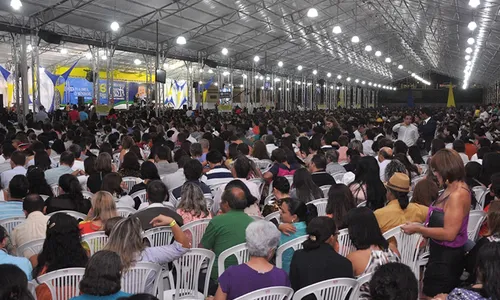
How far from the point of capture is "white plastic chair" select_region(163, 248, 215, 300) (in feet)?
14.9

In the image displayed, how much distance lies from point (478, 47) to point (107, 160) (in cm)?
3253

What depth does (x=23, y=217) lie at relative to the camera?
5609 mm

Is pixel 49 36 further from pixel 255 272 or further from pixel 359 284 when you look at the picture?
pixel 359 284

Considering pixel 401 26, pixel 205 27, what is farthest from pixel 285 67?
pixel 205 27

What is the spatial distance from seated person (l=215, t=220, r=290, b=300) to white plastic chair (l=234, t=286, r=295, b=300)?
0.33m

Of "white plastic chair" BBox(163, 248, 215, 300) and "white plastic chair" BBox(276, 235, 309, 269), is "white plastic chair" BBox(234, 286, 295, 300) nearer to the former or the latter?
"white plastic chair" BBox(276, 235, 309, 269)

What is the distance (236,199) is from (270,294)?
72.3 inches

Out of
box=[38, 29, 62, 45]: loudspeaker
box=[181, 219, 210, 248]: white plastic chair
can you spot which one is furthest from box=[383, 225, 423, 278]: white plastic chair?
box=[38, 29, 62, 45]: loudspeaker

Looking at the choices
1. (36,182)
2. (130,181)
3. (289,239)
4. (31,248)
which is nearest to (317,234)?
(289,239)

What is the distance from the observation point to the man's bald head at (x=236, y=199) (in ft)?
16.5

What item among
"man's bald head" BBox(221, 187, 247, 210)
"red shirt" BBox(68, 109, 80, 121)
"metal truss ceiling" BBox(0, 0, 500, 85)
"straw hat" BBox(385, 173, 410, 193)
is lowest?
"man's bald head" BBox(221, 187, 247, 210)

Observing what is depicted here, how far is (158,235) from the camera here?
5098 millimetres

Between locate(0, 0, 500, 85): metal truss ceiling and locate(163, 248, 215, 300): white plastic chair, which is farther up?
locate(0, 0, 500, 85): metal truss ceiling

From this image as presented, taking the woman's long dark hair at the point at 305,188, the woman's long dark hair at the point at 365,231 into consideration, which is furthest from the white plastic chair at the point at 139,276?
the woman's long dark hair at the point at 305,188
